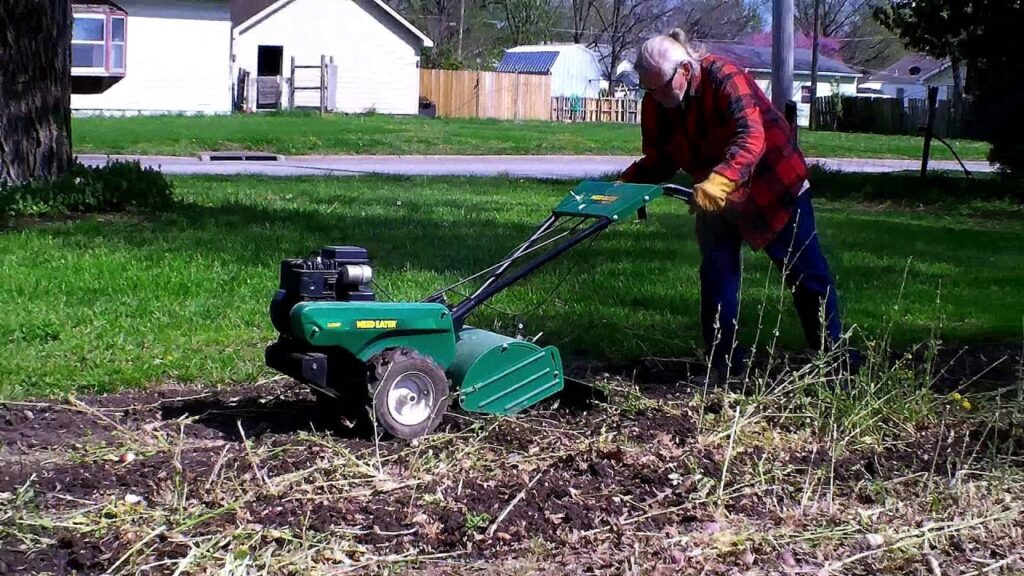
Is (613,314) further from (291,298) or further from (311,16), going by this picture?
(311,16)

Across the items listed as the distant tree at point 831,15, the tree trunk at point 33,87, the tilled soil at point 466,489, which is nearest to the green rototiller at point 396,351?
the tilled soil at point 466,489

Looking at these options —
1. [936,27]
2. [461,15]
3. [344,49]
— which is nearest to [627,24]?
[461,15]

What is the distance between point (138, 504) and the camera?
152 inches

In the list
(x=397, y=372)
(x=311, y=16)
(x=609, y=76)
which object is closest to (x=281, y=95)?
(x=311, y=16)

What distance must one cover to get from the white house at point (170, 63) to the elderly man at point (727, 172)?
94.4 ft

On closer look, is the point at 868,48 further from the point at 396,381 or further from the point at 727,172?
the point at 396,381

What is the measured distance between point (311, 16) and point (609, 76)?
21793mm

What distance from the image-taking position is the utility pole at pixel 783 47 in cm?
1405

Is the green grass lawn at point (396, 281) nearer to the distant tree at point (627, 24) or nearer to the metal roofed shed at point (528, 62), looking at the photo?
the metal roofed shed at point (528, 62)

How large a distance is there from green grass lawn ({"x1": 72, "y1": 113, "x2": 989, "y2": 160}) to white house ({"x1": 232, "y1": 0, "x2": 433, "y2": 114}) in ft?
16.9

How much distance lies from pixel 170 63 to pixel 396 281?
29.2m

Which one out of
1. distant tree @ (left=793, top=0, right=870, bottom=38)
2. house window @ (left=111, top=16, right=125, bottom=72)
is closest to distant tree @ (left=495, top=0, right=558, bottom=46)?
distant tree @ (left=793, top=0, right=870, bottom=38)

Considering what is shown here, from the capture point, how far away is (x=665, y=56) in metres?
4.95

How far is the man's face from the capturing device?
4.96 meters
